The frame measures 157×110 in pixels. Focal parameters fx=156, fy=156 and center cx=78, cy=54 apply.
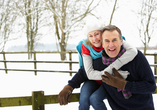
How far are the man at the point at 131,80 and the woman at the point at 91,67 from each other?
7 centimetres

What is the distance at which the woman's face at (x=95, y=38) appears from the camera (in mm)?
1806

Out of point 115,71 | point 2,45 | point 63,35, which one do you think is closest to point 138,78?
point 115,71

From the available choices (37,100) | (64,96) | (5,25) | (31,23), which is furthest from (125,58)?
(5,25)

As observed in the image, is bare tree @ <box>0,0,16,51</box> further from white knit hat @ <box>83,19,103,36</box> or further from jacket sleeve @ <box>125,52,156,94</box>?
jacket sleeve @ <box>125,52,156,94</box>

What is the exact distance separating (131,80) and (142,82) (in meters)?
0.13

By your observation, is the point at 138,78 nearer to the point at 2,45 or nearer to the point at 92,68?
the point at 92,68

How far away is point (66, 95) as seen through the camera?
1.66 meters

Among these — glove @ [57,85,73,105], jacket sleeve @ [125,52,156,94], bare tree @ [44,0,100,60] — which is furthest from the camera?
bare tree @ [44,0,100,60]

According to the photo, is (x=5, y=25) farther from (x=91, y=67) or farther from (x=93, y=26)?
(x=91, y=67)

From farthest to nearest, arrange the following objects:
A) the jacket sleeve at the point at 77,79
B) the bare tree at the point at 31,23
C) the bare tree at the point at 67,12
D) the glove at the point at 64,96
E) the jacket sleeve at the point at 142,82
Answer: the bare tree at the point at 31,23 < the bare tree at the point at 67,12 < the jacket sleeve at the point at 77,79 < the glove at the point at 64,96 < the jacket sleeve at the point at 142,82

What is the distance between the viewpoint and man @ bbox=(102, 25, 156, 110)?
4.57 ft

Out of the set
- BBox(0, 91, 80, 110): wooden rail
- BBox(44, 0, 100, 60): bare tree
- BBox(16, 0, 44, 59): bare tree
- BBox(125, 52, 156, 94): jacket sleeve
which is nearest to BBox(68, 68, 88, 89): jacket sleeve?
BBox(0, 91, 80, 110): wooden rail

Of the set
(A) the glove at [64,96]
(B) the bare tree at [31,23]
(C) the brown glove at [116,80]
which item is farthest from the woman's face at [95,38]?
(B) the bare tree at [31,23]

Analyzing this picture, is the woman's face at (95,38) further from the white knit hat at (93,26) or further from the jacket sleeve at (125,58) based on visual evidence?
the jacket sleeve at (125,58)
